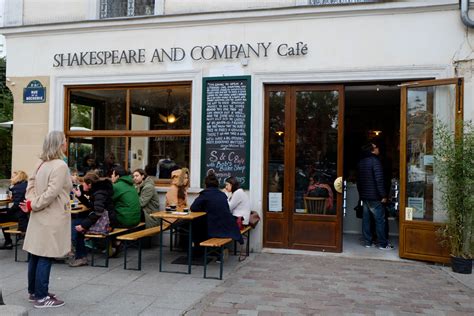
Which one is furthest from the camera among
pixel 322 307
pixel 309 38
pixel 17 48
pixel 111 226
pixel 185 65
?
pixel 17 48

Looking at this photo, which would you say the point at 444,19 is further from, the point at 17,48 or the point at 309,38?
the point at 17,48

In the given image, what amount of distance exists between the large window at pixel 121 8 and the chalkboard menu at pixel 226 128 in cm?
212

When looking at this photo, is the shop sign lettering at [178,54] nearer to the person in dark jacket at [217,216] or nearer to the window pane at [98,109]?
the window pane at [98,109]

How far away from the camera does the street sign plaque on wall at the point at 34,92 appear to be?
830 cm

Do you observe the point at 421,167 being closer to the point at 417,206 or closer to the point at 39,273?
the point at 417,206

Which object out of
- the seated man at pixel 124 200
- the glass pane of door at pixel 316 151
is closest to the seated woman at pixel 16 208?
the seated man at pixel 124 200

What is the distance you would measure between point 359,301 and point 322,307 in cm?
49

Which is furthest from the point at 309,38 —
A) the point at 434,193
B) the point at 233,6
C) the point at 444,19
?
the point at 434,193

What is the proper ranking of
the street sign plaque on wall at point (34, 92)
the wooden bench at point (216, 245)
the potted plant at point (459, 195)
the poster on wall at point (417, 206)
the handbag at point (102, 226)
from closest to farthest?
the wooden bench at point (216, 245) → the potted plant at point (459, 195) → the handbag at point (102, 226) → the poster on wall at point (417, 206) → the street sign plaque on wall at point (34, 92)

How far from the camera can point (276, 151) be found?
23.9ft

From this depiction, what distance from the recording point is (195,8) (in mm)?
7574

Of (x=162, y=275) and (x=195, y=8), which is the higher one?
(x=195, y=8)

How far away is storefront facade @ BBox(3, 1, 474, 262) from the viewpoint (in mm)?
6633

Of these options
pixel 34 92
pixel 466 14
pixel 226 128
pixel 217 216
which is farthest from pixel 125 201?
pixel 466 14
